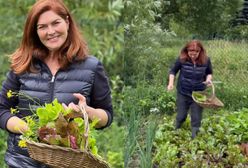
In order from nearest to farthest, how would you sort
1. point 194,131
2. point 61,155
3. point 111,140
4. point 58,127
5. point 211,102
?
point 61,155, point 58,127, point 211,102, point 194,131, point 111,140

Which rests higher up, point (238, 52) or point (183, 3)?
point (183, 3)

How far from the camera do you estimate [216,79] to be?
6.39ft

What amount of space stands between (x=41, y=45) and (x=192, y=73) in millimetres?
629

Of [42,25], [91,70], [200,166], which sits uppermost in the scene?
[42,25]

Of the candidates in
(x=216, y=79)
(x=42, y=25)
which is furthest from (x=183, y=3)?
(x=42, y=25)

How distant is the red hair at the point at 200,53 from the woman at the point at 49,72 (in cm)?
44

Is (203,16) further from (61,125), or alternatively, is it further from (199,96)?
(61,125)

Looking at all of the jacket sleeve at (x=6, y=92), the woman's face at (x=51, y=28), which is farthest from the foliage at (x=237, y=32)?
the jacket sleeve at (x=6, y=92)

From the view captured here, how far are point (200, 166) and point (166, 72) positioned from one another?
1.34 feet

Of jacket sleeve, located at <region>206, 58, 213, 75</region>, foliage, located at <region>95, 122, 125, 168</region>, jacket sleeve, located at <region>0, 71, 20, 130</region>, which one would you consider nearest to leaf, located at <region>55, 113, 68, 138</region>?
jacket sleeve, located at <region>0, 71, 20, 130</region>

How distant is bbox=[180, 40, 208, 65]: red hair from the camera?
1.93 metres

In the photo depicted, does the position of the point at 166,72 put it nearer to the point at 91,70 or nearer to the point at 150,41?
the point at 150,41

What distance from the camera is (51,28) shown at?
1.52m

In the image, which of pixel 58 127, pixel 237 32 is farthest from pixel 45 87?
pixel 237 32
